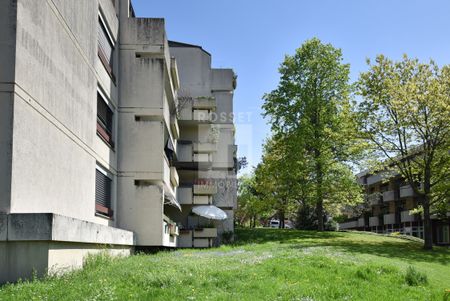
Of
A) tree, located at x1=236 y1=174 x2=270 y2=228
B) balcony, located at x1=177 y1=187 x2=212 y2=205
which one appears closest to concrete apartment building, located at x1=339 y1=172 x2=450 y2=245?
tree, located at x1=236 y1=174 x2=270 y2=228

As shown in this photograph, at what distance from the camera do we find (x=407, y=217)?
56594 mm

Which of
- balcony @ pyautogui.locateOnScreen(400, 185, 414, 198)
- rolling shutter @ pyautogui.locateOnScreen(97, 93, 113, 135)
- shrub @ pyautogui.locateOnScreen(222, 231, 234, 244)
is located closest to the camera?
rolling shutter @ pyautogui.locateOnScreen(97, 93, 113, 135)

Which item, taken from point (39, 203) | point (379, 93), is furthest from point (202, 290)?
point (379, 93)

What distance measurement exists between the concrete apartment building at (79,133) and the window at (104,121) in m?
0.04

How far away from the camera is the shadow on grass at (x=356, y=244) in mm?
22438

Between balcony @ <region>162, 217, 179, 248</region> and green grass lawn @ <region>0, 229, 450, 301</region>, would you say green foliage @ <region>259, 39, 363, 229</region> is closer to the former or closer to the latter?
balcony @ <region>162, 217, 179, 248</region>

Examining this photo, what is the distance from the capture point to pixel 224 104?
34031 millimetres

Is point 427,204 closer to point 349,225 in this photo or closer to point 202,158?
point 202,158

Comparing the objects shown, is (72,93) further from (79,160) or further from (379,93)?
(379,93)

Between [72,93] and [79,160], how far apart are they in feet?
6.57

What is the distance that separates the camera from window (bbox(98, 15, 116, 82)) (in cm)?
1762

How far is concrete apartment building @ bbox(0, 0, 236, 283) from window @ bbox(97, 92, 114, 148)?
0.14 ft

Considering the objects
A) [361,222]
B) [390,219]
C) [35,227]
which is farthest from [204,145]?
[361,222]

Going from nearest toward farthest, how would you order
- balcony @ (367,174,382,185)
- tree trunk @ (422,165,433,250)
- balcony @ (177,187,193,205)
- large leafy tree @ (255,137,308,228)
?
tree trunk @ (422,165,433,250), balcony @ (177,187,193,205), large leafy tree @ (255,137,308,228), balcony @ (367,174,382,185)
